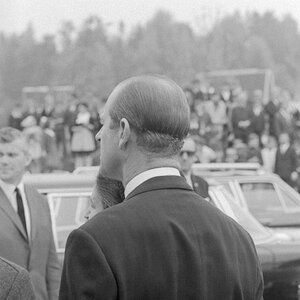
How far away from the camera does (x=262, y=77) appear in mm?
44250

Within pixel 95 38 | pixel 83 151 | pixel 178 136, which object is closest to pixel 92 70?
pixel 95 38

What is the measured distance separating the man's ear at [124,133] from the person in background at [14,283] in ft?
1.53

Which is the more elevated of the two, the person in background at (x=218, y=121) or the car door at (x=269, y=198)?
the car door at (x=269, y=198)

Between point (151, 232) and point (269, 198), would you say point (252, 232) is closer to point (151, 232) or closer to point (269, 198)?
point (269, 198)

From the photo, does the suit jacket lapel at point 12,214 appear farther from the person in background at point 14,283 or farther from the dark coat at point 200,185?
the person in background at point 14,283

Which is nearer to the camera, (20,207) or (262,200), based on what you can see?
(20,207)

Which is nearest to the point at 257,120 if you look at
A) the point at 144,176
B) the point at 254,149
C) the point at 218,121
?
the point at 218,121

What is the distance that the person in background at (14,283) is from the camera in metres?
2.07

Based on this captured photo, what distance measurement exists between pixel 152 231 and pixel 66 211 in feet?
15.8

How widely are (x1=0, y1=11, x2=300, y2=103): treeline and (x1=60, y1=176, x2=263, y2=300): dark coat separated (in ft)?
161

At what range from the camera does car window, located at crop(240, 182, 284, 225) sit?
10500mm

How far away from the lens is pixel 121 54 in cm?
6456

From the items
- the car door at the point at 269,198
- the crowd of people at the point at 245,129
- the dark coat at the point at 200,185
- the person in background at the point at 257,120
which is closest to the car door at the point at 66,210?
the dark coat at the point at 200,185

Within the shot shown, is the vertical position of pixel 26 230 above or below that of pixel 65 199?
above
